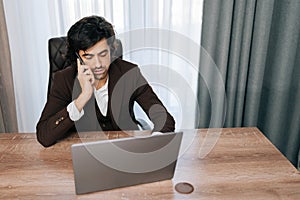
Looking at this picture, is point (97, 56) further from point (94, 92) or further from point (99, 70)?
point (94, 92)

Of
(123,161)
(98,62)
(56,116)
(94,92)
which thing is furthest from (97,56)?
(123,161)

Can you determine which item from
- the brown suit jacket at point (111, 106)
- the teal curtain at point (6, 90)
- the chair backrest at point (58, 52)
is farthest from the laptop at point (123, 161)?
the teal curtain at point (6, 90)

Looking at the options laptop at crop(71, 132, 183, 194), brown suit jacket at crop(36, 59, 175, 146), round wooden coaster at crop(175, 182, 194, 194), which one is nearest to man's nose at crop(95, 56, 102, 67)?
brown suit jacket at crop(36, 59, 175, 146)

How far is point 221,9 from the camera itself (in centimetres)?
186

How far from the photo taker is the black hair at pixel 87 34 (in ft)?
4.25

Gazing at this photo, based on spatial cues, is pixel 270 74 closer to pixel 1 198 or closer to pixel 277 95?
pixel 277 95

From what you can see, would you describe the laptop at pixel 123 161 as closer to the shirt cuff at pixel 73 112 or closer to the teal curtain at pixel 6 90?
the shirt cuff at pixel 73 112

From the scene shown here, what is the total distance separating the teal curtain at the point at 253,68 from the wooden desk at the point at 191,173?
0.76 m

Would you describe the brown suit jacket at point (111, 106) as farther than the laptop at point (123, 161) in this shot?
Yes

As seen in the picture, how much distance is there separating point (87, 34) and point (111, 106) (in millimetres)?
355

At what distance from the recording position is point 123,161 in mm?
947

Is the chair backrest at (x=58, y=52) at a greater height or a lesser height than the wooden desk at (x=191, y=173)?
greater

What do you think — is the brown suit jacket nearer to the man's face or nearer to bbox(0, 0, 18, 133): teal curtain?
the man's face

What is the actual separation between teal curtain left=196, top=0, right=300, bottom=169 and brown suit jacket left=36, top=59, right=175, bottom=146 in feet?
2.26
